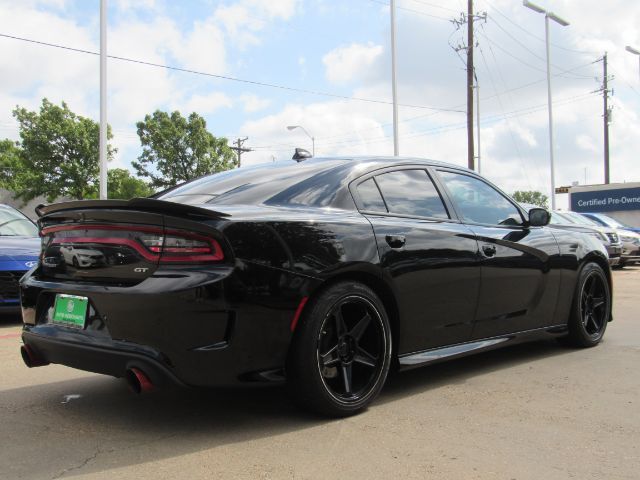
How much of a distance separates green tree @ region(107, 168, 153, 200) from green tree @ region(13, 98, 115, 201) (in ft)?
9.91

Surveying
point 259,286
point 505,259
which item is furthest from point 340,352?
point 505,259

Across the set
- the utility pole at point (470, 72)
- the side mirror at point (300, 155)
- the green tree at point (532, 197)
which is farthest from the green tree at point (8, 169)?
the green tree at point (532, 197)

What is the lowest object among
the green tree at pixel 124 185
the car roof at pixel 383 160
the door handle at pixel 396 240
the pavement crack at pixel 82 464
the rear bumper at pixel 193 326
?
the pavement crack at pixel 82 464

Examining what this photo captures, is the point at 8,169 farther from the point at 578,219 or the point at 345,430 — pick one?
the point at 345,430

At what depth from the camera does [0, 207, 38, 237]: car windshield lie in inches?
301

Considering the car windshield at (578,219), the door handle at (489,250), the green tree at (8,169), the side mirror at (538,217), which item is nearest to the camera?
the door handle at (489,250)

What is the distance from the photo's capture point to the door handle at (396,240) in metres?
3.65

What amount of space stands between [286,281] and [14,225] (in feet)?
19.7

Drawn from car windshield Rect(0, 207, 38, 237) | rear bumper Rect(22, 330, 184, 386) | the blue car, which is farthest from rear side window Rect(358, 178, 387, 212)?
car windshield Rect(0, 207, 38, 237)

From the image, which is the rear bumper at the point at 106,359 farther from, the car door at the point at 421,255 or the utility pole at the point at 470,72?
the utility pole at the point at 470,72

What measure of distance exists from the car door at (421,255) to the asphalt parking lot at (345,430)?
1.38 ft

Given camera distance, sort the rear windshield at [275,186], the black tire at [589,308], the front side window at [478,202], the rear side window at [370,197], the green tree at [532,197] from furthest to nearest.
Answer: the green tree at [532,197] < the black tire at [589,308] < the front side window at [478,202] < the rear side window at [370,197] < the rear windshield at [275,186]

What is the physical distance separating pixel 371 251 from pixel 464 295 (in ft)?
2.95

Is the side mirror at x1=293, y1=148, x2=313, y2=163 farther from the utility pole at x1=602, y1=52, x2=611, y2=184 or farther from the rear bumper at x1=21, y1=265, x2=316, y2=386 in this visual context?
the utility pole at x1=602, y1=52, x2=611, y2=184
